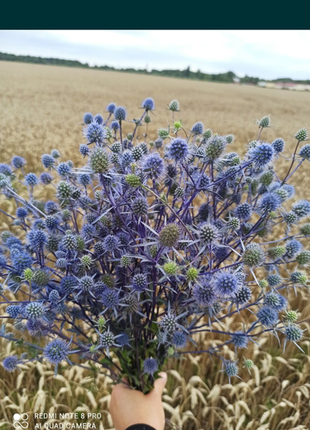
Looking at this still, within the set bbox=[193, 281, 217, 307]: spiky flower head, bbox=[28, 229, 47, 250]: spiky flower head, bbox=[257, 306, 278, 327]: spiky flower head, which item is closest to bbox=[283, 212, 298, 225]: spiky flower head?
bbox=[257, 306, 278, 327]: spiky flower head

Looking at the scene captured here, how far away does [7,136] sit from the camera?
6945 millimetres

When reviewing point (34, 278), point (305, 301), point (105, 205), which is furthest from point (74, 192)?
point (305, 301)

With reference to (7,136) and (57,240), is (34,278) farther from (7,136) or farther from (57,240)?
(7,136)

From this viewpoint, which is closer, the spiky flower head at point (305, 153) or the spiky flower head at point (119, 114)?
the spiky flower head at point (305, 153)

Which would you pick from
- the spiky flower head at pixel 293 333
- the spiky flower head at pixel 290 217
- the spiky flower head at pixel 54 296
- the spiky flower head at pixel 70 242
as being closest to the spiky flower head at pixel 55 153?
the spiky flower head at pixel 70 242

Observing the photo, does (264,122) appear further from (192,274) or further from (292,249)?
(192,274)

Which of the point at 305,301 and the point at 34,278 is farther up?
the point at 34,278

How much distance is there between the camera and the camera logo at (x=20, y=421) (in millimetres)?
2223

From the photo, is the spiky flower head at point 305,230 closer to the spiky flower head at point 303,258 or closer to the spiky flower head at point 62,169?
the spiky flower head at point 303,258

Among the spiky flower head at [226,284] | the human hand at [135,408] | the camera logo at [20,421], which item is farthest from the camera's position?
the camera logo at [20,421]

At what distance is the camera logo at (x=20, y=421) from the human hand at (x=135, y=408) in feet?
3.23

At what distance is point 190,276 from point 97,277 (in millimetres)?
496

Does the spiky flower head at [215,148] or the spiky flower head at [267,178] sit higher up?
the spiky flower head at [215,148]

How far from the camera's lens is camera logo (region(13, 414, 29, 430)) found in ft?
7.29
